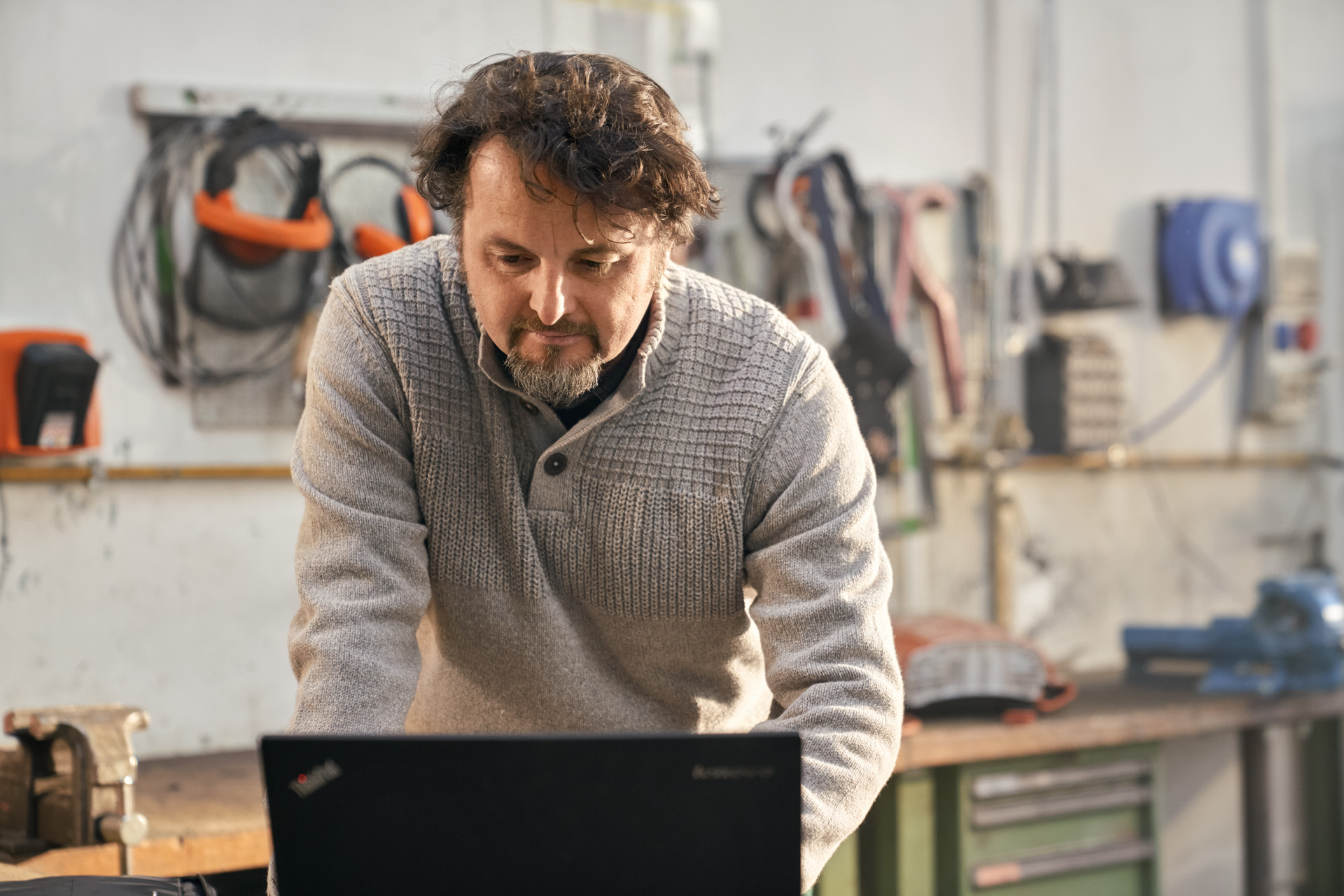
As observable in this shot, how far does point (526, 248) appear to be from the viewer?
1.10 metres

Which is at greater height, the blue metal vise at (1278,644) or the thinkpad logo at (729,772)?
the thinkpad logo at (729,772)

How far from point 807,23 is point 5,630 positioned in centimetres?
216

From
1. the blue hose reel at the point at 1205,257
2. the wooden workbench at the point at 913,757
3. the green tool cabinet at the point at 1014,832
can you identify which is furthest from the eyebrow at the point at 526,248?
the blue hose reel at the point at 1205,257

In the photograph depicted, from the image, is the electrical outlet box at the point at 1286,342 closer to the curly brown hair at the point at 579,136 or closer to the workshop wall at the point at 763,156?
the workshop wall at the point at 763,156

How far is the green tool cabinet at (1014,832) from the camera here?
7.89 ft

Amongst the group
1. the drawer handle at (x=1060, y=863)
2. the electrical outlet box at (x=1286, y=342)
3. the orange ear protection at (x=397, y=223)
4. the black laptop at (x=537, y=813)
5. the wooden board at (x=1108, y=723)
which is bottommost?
the drawer handle at (x=1060, y=863)

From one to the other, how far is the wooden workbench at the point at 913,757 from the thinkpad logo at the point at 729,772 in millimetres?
798

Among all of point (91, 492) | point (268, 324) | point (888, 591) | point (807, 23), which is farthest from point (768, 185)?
point (888, 591)

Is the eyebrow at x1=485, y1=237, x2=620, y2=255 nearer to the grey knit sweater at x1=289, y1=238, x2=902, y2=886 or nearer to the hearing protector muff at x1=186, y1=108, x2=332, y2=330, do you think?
the grey knit sweater at x1=289, y1=238, x2=902, y2=886

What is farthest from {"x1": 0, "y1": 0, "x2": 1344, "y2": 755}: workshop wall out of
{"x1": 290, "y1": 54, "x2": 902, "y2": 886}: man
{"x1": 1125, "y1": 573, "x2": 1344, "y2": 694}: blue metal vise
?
{"x1": 290, "y1": 54, "x2": 902, "y2": 886}: man

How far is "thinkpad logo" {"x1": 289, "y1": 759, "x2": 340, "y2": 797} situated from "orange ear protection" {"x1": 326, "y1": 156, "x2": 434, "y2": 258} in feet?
6.03

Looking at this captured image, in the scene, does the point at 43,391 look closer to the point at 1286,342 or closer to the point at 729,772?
the point at 729,772

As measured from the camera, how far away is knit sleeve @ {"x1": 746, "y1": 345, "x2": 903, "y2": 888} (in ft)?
3.72

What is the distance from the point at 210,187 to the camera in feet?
7.86
